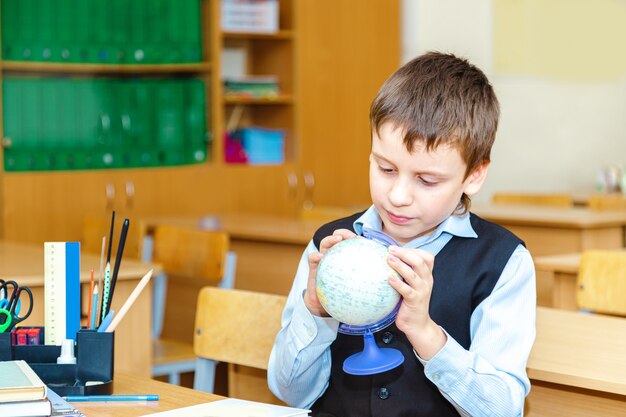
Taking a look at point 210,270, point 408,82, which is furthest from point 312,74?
point 408,82

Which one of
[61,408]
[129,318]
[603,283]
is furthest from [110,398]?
[603,283]

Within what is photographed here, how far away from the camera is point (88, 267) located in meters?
2.95

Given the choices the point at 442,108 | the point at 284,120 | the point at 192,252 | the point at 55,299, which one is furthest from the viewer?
the point at 284,120

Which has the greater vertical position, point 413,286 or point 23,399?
point 413,286

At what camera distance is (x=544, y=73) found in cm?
724

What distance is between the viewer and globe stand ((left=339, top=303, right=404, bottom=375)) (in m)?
1.50

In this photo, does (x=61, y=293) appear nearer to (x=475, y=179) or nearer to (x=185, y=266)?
(x=475, y=179)

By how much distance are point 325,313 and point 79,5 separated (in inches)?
159

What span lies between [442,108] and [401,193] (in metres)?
0.15

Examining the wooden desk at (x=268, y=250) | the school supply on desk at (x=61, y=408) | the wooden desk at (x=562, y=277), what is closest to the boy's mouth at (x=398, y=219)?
the school supply on desk at (x=61, y=408)

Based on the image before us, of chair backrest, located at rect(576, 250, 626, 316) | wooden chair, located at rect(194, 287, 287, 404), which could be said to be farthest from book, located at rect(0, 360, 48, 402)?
chair backrest, located at rect(576, 250, 626, 316)

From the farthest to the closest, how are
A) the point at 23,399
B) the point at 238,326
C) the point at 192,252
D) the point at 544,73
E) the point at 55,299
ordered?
the point at 544,73 → the point at 192,252 → the point at 238,326 → the point at 55,299 → the point at 23,399

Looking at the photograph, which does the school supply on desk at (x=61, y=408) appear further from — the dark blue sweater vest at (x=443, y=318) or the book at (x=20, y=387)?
the dark blue sweater vest at (x=443, y=318)

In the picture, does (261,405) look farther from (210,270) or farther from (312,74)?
(312,74)
